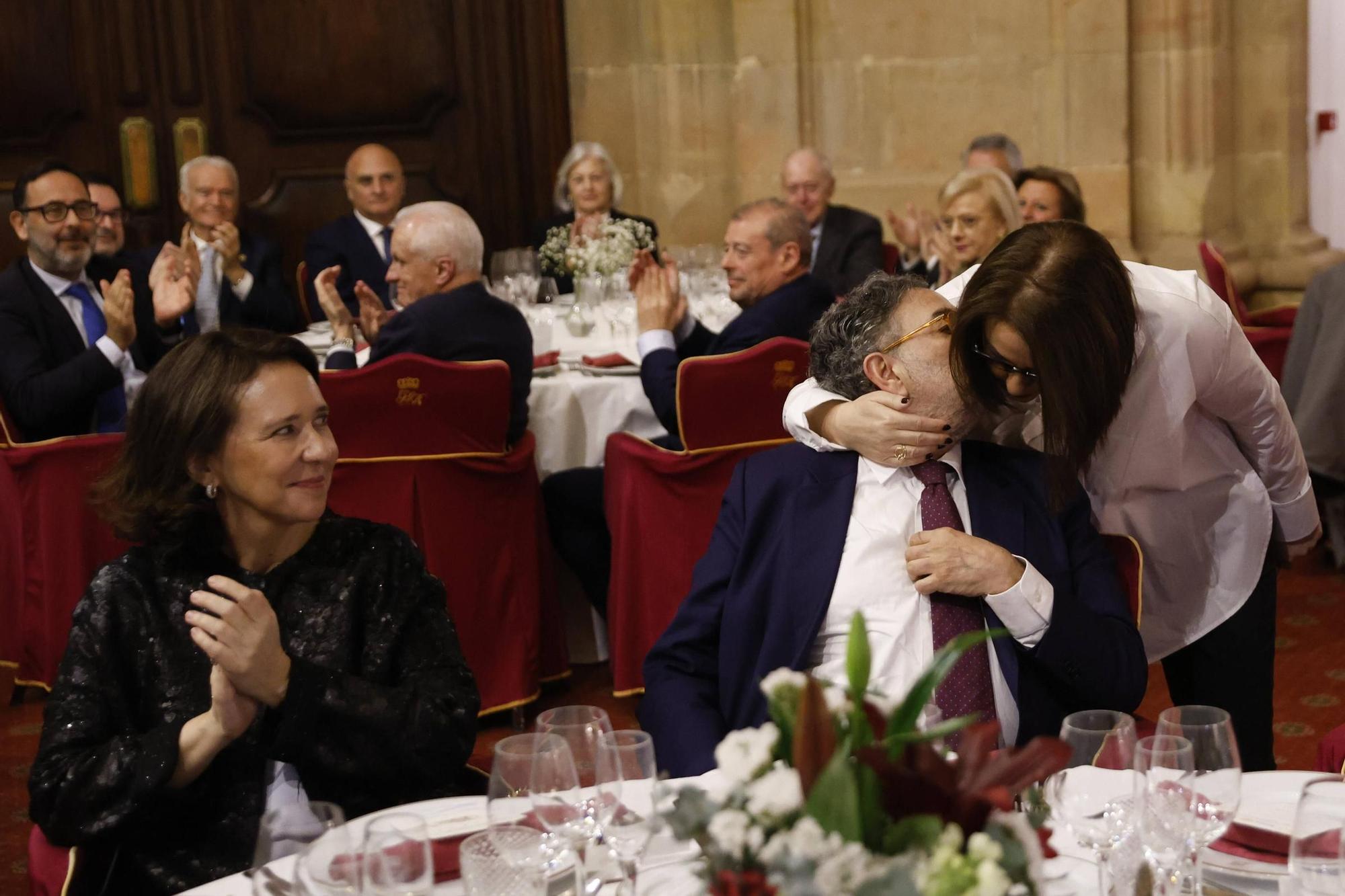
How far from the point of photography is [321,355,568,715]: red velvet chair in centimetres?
424

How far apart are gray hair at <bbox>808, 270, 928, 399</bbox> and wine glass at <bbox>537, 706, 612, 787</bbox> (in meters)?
0.94

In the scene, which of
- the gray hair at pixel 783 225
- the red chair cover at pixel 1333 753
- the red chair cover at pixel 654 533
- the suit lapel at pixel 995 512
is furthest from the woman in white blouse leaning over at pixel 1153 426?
the gray hair at pixel 783 225

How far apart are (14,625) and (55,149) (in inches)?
149

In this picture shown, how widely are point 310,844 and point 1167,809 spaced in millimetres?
829

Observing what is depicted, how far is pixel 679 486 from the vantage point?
14.6ft

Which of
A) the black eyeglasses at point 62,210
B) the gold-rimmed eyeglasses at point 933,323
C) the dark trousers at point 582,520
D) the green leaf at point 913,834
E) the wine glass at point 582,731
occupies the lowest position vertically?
the dark trousers at point 582,520

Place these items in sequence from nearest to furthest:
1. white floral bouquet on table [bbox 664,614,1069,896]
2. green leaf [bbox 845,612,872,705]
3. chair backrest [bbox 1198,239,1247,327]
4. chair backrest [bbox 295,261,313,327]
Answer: white floral bouquet on table [bbox 664,614,1069,896], green leaf [bbox 845,612,872,705], chair backrest [bbox 1198,239,1247,327], chair backrest [bbox 295,261,313,327]

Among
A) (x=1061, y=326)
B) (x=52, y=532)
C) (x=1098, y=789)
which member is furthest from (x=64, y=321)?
(x=1098, y=789)

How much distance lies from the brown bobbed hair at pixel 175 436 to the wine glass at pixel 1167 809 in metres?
1.45

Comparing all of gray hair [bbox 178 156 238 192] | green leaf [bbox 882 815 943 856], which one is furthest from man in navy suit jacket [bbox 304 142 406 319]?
green leaf [bbox 882 815 943 856]

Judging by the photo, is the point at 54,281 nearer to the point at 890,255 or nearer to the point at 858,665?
the point at 890,255

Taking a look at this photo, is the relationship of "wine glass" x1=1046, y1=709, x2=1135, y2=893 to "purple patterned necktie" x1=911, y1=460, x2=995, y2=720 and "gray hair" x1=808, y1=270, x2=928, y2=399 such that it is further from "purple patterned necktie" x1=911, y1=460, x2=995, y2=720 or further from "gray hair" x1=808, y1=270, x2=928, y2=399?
"gray hair" x1=808, y1=270, x2=928, y2=399

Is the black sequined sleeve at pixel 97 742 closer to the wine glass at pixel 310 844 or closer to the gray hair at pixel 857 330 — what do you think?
the wine glass at pixel 310 844

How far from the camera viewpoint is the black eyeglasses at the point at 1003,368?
88.4 inches
